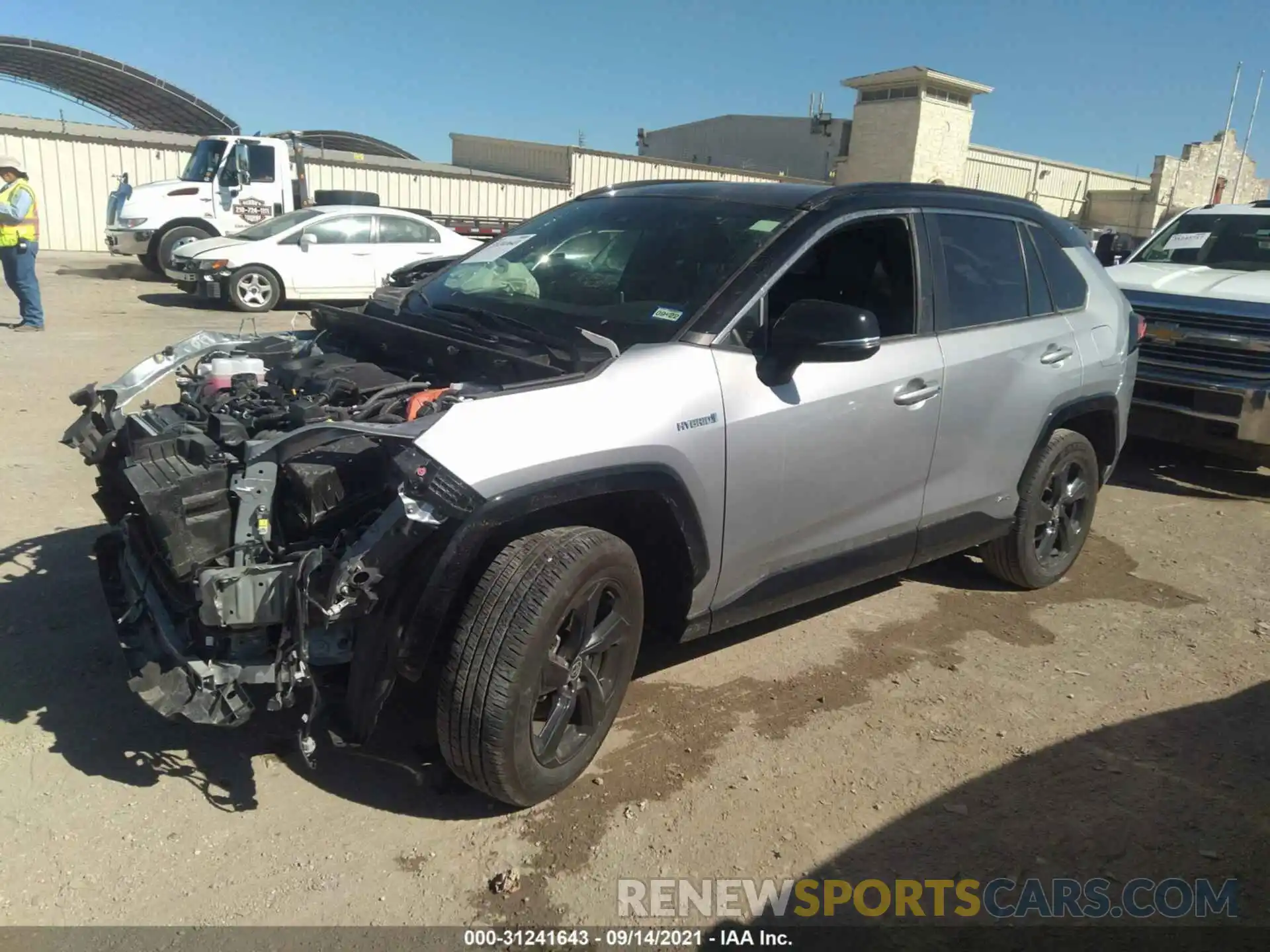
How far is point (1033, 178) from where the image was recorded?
34.5 m

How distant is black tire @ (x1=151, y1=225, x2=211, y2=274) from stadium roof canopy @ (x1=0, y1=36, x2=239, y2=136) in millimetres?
18604

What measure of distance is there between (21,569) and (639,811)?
10.6 ft

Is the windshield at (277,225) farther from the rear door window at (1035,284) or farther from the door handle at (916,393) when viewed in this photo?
the door handle at (916,393)

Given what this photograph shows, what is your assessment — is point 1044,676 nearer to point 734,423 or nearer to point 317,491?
point 734,423

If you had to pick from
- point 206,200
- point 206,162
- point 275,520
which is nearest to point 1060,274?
point 275,520

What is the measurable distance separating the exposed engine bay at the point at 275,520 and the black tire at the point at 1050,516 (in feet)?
8.64

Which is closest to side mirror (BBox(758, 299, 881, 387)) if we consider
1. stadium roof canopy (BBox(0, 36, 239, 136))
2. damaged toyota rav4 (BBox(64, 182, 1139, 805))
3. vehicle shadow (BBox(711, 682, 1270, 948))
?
damaged toyota rav4 (BBox(64, 182, 1139, 805))

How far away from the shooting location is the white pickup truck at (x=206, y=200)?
16.5 metres

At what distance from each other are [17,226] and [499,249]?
30.5 ft

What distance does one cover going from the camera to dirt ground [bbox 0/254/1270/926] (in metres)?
2.67

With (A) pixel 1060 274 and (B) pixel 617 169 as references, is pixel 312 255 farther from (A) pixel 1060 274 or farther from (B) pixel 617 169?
(B) pixel 617 169

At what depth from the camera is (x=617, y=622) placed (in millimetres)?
3027

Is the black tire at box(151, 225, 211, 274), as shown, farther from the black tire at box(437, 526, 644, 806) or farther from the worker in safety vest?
the black tire at box(437, 526, 644, 806)

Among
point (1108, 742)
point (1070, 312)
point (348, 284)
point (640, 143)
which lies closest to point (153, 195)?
point (348, 284)
